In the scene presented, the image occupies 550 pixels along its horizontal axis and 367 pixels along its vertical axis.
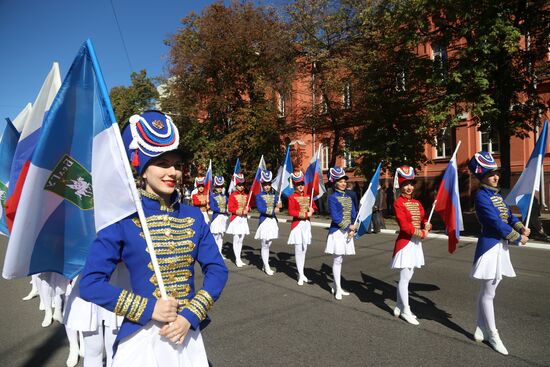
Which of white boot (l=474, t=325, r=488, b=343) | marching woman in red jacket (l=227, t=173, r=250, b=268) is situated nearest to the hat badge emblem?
white boot (l=474, t=325, r=488, b=343)

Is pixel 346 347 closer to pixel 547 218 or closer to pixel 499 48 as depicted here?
pixel 499 48

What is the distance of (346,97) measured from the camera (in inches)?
847

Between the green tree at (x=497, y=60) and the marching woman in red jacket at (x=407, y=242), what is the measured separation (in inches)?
357

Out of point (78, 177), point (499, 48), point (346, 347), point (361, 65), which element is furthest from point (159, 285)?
point (361, 65)

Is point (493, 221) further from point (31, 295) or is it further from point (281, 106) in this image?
point (281, 106)

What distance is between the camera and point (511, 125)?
47.0ft

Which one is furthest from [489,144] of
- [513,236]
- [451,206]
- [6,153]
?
[6,153]

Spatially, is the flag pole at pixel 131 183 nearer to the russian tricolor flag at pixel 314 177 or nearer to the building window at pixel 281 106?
the russian tricolor flag at pixel 314 177

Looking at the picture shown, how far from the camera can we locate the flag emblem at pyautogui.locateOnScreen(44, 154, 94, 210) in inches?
106

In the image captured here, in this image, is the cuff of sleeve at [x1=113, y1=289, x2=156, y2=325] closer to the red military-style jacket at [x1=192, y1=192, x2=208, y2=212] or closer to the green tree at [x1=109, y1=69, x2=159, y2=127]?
the red military-style jacket at [x1=192, y1=192, x2=208, y2=212]

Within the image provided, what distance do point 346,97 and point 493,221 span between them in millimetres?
17455

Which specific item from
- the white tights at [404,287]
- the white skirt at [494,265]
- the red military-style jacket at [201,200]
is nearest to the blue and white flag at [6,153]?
the white tights at [404,287]

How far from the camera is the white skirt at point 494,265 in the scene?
15.8 feet

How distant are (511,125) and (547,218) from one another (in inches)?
252
